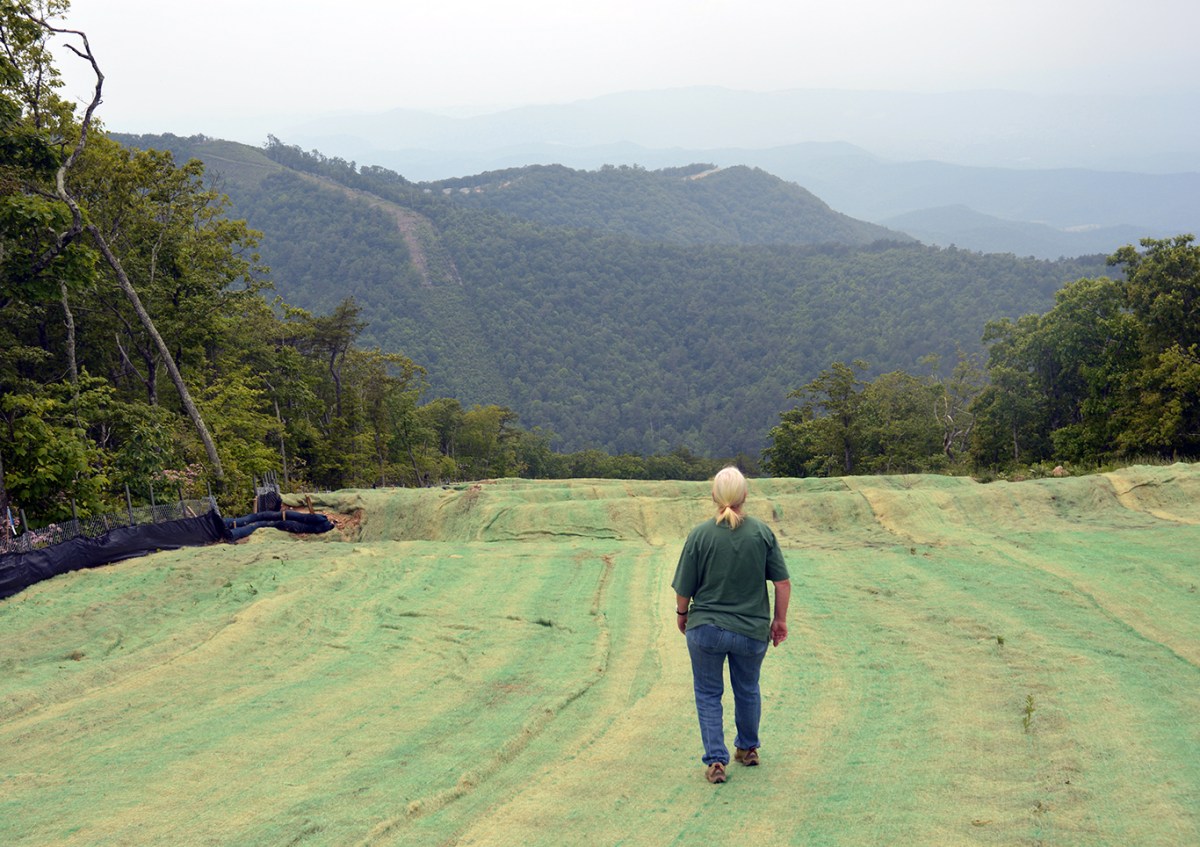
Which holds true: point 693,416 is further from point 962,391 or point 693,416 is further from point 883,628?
point 883,628

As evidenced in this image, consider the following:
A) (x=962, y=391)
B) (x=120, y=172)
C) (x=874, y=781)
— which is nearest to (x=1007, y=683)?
(x=874, y=781)

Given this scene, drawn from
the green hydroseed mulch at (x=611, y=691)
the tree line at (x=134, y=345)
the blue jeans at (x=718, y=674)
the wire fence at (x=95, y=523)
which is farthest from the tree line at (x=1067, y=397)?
the tree line at (x=134, y=345)

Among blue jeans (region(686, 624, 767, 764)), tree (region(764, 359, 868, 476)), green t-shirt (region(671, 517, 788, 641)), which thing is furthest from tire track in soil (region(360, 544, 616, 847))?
tree (region(764, 359, 868, 476))

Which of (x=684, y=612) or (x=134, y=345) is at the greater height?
(x=134, y=345)

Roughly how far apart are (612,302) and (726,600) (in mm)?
150631

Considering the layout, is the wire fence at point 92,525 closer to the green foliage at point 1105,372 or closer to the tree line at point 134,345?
the tree line at point 134,345

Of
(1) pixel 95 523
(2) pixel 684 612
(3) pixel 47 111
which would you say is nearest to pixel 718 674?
(2) pixel 684 612

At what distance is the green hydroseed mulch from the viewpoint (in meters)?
4.12

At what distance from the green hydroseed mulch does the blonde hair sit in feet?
4.38

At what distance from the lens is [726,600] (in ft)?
14.2

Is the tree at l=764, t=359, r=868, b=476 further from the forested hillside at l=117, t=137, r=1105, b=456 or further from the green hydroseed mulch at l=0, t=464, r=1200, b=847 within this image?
the forested hillside at l=117, t=137, r=1105, b=456

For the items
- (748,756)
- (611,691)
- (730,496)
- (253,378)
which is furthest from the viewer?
(253,378)

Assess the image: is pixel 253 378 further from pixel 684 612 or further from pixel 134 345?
pixel 684 612

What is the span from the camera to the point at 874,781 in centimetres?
437
